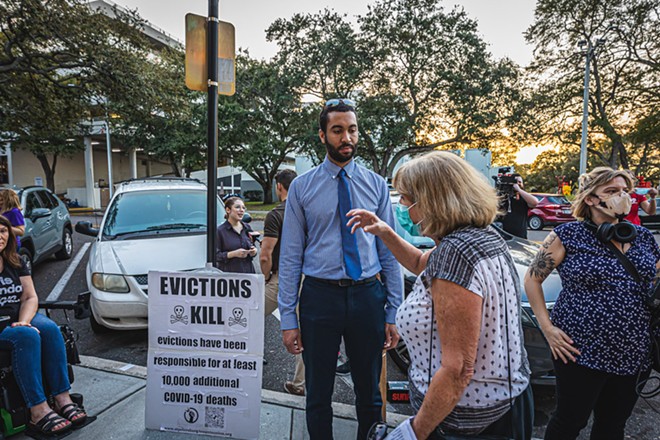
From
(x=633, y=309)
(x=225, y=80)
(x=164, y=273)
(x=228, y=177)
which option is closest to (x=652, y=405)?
(x=633, y=309)

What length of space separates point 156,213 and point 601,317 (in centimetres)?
499

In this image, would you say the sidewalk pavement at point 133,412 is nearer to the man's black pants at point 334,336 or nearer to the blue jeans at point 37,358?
the blue jeans at point 37,358

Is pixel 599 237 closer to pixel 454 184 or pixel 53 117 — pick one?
pixel 454 184

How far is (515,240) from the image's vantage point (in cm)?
496

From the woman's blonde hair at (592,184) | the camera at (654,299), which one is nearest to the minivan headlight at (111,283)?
the woman's blonde hair at (592,184)

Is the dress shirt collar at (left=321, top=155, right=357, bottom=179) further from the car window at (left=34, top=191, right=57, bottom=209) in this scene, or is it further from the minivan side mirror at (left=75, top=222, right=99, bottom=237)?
the car window at (left=34, top=191, right=57, bottom=209)

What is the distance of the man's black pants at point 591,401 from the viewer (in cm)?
201

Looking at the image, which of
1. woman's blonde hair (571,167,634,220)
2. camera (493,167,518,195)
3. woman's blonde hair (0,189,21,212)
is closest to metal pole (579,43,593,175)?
camera (493,167,518,195)

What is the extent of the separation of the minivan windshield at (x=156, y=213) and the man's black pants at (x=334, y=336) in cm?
330

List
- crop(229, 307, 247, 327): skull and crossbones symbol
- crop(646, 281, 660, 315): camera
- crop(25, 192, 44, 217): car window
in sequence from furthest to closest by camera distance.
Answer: crop(25, 192, 44, 217): car window, crop(229, 307, 247, 327): skull and crossbones symbol, crop(646, 281, 660, 315): camera

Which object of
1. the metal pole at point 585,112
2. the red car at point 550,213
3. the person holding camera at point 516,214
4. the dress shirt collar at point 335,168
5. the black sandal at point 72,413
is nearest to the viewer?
the dress shirt collar at point 335,168

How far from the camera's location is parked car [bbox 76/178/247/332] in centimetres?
417

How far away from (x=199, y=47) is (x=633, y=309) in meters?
3.16

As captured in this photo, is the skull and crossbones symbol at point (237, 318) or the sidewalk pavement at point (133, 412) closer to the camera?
the skull and crossbones symbol at point (237, 318)
